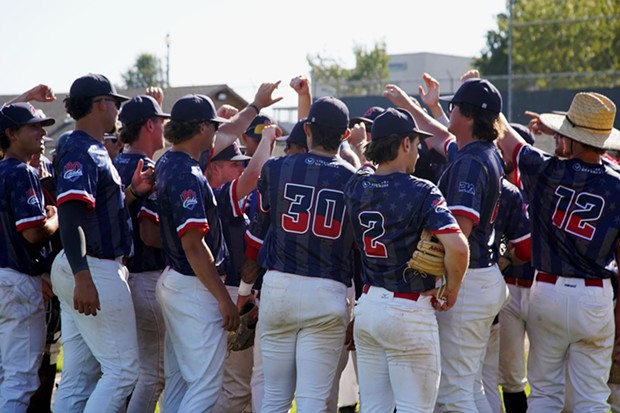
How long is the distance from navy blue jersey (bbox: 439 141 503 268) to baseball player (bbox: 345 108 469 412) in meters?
0.36

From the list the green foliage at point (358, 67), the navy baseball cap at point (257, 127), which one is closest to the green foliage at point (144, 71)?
the green foliage at point (358, 67)

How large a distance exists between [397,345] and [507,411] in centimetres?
238

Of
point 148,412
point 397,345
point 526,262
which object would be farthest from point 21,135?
point 526,262

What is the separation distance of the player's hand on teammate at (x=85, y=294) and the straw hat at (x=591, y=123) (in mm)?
3173

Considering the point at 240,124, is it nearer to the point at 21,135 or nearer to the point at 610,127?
the point at 21,135

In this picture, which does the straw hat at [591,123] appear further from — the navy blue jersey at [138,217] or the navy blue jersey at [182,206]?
the navy blue jersey at [138,217]

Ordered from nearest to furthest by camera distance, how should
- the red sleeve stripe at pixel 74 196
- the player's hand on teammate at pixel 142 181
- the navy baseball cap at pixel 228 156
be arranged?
the red sleeve stripe at pixel 74 196 → the player's hand on teammate at pixel 142 181 → the navy baseball cap at pixel 228 156

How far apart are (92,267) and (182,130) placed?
1053 millimetres

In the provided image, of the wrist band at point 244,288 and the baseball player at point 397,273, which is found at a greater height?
the baseball player at point 397,273

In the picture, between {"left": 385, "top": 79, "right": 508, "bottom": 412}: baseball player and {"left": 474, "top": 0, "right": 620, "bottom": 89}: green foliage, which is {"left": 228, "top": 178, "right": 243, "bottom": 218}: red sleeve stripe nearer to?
{"left": 385, "top": 79, "right": 508, "bottom": 412}: baseball player

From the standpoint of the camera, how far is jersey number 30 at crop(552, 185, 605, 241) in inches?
211

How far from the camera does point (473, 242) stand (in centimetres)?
516

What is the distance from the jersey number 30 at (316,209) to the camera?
5133 mm

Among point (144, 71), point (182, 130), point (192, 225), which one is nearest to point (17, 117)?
point (182, 130)
